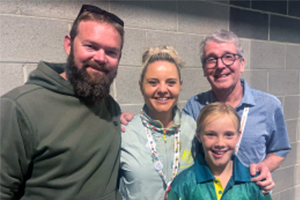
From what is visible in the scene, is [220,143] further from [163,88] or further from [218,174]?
[163,88]

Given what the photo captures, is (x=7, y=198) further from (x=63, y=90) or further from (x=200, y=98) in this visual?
(x=200, y=98)

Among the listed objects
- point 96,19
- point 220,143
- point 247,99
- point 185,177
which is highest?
point 96,19

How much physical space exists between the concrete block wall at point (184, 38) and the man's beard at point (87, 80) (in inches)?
27.9

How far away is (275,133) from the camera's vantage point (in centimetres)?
173

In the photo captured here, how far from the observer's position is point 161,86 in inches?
58.1

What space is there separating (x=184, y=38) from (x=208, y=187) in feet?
5.73

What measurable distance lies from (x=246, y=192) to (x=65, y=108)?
1.27 metres

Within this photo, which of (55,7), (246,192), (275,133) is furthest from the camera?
(55,7)

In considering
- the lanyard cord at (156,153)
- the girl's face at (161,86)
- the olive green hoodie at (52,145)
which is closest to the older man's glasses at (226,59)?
the girl's face at (161,86)

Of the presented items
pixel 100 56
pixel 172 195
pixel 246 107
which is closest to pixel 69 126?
pixel 100 56

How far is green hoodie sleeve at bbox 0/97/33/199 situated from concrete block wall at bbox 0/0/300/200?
2.81 ft

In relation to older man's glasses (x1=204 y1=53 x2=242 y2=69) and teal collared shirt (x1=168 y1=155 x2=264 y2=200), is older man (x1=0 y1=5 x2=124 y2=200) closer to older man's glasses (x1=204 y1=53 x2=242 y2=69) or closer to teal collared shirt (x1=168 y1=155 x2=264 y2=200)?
teal collared shirt (x1=168 y1=155 x2=264 y2=200)

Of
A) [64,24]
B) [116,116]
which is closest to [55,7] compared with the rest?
[64,24]

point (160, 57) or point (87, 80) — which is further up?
point (160, 57)
